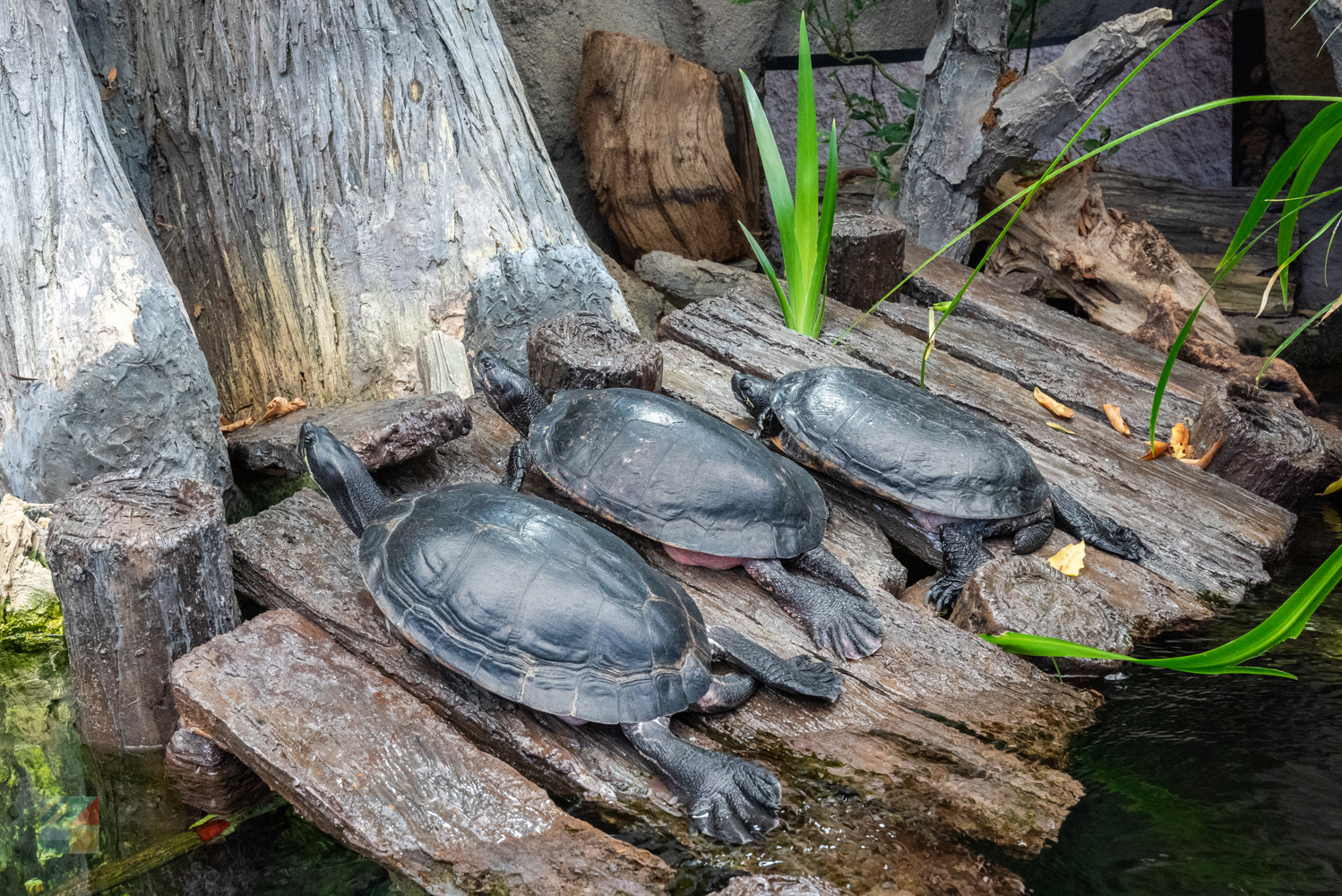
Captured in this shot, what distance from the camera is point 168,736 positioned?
2.09 m

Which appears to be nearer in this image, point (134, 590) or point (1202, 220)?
point (134, 590)

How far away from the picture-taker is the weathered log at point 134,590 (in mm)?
1924

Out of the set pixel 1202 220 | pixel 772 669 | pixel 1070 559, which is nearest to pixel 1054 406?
pixel 1070 559

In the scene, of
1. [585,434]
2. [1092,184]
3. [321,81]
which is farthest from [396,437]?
[1092,184]

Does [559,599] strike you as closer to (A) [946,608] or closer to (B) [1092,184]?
(A) [946,608]

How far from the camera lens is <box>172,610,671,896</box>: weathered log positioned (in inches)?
64.7

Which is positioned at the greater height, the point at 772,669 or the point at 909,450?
the point at 909,450

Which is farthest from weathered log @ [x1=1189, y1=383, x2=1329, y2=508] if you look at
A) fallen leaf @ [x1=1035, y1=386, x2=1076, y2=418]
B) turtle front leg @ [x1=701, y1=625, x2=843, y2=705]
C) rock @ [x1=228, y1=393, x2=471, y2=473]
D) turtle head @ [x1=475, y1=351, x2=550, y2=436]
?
rock @ [x1=228, y1=393, x2=471, y2=473]

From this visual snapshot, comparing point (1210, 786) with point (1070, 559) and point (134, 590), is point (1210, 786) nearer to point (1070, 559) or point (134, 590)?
point (1070, 559)

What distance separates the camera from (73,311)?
2.55 meters

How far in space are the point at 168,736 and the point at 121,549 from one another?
19.2 inches

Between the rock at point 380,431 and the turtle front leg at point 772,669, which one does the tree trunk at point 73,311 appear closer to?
the rock at point 380,431

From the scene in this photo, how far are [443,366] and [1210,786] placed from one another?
254 centimetres

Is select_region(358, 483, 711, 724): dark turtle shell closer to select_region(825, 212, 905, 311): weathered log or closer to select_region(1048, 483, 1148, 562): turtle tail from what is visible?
select_region(1048, 483, 1148, 562): turtle tail
